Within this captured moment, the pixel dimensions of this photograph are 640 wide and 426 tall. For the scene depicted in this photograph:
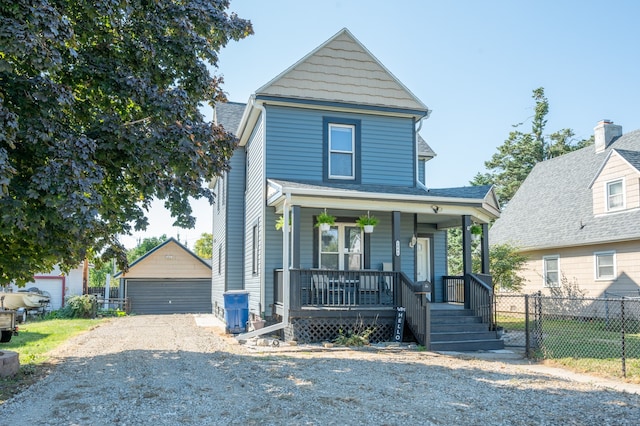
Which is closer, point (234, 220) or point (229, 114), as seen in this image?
point (234, 220)

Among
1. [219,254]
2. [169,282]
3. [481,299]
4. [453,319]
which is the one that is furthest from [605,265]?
[169,282]

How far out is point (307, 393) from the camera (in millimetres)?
6695

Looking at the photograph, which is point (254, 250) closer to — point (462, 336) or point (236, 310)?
point (236, 310)

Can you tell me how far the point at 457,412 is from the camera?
580cm

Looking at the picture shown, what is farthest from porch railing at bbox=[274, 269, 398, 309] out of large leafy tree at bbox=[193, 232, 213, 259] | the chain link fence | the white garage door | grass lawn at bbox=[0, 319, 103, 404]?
large leafy tree at bbox=[193, 232, 213, 259]

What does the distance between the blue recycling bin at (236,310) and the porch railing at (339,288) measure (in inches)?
63.5

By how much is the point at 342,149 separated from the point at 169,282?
1573 centimetres

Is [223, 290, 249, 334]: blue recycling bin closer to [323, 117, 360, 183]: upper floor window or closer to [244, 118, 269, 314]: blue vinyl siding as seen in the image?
[244, 118, 269, 314]: blue vinyl siding

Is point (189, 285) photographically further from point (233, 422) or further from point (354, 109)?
point (233, 422)

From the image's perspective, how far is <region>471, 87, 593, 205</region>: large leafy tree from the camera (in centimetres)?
3666

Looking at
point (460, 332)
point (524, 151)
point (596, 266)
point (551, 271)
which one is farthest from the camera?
point (524, 151)

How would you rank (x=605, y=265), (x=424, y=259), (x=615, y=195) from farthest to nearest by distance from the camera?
1. (x=615, y=195)
2. (x=605, y=265)
3. (x=424, y=259)

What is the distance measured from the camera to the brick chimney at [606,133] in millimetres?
21344

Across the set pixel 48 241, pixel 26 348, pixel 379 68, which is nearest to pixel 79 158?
pixel 48 241
